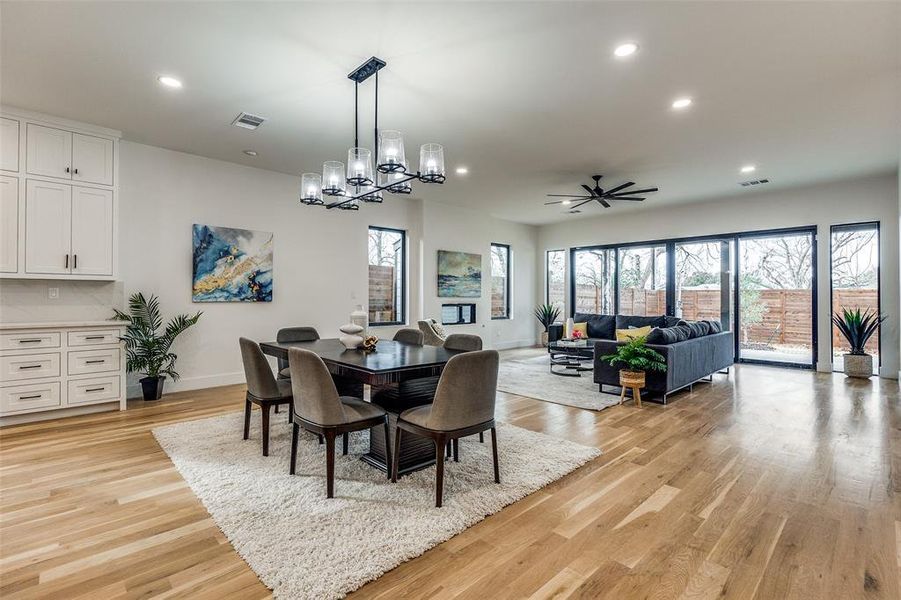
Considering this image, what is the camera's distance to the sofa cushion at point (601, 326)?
304 inches

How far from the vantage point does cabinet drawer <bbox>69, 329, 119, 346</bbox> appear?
4141 millimetres

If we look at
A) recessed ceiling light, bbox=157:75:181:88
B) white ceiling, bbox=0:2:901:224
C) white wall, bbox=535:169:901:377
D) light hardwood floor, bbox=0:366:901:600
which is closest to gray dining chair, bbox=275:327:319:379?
light hardwood floor, bbox=0:366:901:600

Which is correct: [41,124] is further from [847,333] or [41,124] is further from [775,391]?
[847,333]

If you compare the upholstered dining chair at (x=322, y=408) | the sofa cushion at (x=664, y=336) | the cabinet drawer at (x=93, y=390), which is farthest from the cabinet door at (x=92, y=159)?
the sofa cushion at (x=664, y=336)

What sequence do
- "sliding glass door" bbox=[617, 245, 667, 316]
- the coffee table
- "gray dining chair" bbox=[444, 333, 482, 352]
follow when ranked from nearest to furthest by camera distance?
"gray dining chair" bbox=[444, 333, 482, 352]
the coffee table
"sliding glass door" bbox=[617, 245, 667, 316]

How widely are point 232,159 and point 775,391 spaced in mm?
7339

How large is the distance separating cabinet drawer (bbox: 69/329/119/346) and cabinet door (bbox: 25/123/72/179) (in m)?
1.54

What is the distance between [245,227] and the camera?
18.7 ft

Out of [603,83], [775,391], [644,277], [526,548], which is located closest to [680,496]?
[526,548]

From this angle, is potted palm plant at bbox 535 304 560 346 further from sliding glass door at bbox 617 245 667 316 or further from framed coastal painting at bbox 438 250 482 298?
framed coastal painting at bbox 438 250 482 298

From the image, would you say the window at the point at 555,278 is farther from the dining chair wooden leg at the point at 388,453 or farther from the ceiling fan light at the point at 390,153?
the dining chair wooden leg at the point at 388,453

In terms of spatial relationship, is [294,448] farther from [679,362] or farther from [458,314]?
[458,314]

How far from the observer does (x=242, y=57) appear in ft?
10.1

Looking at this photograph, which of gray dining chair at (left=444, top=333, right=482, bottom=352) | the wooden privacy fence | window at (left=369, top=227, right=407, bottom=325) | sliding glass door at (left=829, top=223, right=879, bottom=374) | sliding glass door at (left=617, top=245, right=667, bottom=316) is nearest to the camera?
gray dining chair at (left=444, top=333, right=482, bottom=352)
